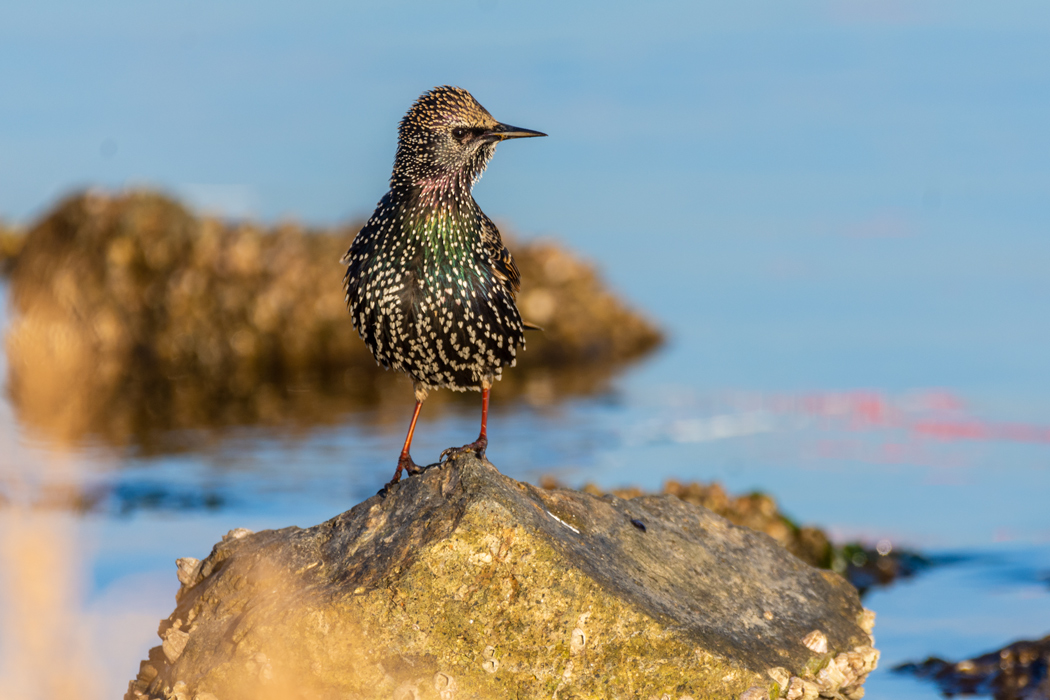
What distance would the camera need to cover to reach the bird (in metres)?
7.11

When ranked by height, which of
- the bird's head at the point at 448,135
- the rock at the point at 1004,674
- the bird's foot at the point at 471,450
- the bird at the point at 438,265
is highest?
the bird's head at the point at 448,135

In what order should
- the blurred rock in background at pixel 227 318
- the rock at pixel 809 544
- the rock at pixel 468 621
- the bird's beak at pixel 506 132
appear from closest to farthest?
the rock at pixel 468 621
the bird's beak at pixel 506 132
the rock at pixel 809 544
the blurred rock in background at pixel 227 318

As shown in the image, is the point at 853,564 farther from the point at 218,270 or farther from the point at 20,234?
the point at 20,234

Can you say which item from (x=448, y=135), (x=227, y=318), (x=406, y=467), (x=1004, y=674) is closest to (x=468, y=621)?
(x=406, y=467)

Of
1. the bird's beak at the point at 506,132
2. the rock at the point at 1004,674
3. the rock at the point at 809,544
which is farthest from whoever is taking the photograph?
the rock at the point at 809,544

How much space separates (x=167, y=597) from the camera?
877 centimetres

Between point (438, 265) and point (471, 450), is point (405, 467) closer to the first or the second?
point (471, 450)

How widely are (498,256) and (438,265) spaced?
0.51 m

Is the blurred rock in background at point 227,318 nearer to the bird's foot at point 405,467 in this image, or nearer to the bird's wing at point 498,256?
the bird's wing at point 498,256

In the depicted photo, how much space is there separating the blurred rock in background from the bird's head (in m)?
11.5

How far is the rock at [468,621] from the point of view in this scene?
19.2 feet

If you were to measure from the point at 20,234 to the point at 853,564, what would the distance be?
77.1ft

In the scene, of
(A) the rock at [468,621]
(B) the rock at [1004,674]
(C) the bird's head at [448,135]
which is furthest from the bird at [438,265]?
(B) the rock at [1004,674]

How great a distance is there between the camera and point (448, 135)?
7.34 m
